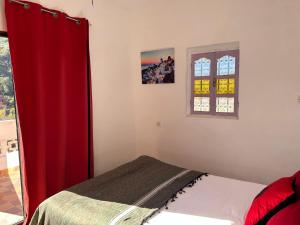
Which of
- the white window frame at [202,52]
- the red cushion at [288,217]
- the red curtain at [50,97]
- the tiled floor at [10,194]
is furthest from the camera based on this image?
the white window frame at [202,52]

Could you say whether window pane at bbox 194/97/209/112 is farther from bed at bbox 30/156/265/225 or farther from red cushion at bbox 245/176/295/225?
red cushion at bbox 245/176/295/225

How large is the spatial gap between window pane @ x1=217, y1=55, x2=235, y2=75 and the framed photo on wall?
0.63m

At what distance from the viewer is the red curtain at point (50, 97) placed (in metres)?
2.14

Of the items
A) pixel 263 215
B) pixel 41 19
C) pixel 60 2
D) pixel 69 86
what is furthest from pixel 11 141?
pixel 263 215

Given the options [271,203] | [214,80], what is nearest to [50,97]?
[214,80]

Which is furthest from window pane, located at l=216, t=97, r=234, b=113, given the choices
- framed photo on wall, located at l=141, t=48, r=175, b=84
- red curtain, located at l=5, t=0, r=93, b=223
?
red curtain, located at l=5, t=0, r=93, b=223

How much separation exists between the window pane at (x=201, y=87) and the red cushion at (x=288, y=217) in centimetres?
186

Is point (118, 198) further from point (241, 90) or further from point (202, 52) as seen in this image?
point (202, 52)

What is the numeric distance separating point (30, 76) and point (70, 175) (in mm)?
1164

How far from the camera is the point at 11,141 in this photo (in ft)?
9.12

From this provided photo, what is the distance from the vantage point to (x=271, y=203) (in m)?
1.32

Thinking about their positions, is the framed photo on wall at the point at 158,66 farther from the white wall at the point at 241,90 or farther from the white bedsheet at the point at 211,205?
the white bedsheet at the point at 211,205

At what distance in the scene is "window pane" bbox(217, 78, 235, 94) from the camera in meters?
2.71

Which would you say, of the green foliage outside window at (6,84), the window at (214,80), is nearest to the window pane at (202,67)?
the window at (214,80)
